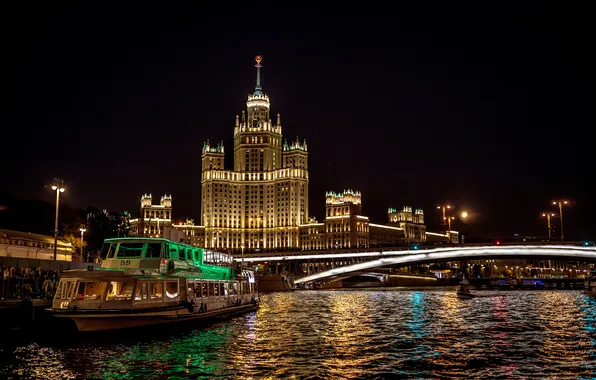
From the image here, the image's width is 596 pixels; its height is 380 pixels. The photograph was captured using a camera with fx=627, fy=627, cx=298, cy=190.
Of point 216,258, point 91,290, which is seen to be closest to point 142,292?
point 91,290

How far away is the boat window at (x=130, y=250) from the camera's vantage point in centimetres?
3684

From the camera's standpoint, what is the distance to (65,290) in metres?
32.4

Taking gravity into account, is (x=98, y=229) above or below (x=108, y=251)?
above

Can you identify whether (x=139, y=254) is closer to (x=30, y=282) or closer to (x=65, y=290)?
(x=65, y=290)

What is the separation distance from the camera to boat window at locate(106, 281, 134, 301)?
32562 millimetres

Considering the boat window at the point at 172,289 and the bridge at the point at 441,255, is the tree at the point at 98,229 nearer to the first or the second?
the bridge at the point at 441,255

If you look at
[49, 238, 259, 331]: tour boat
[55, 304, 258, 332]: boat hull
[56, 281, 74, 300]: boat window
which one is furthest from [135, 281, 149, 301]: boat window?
[56, 281, 74, 300]: boat window

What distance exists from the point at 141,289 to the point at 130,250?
425 cm

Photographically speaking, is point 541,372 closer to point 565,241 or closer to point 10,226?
point 565,241

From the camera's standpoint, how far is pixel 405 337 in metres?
34.7

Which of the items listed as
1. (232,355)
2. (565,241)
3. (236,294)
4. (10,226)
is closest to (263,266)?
(10,226)

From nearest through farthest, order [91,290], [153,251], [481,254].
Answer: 1. [91,290]
2. [153,251]
3. [481,254]

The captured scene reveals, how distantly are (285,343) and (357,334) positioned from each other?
5.92 metres

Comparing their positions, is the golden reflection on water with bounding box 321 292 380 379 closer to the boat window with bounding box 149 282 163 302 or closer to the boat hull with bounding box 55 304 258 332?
the boat hull with bounding box 55 304 258 332
